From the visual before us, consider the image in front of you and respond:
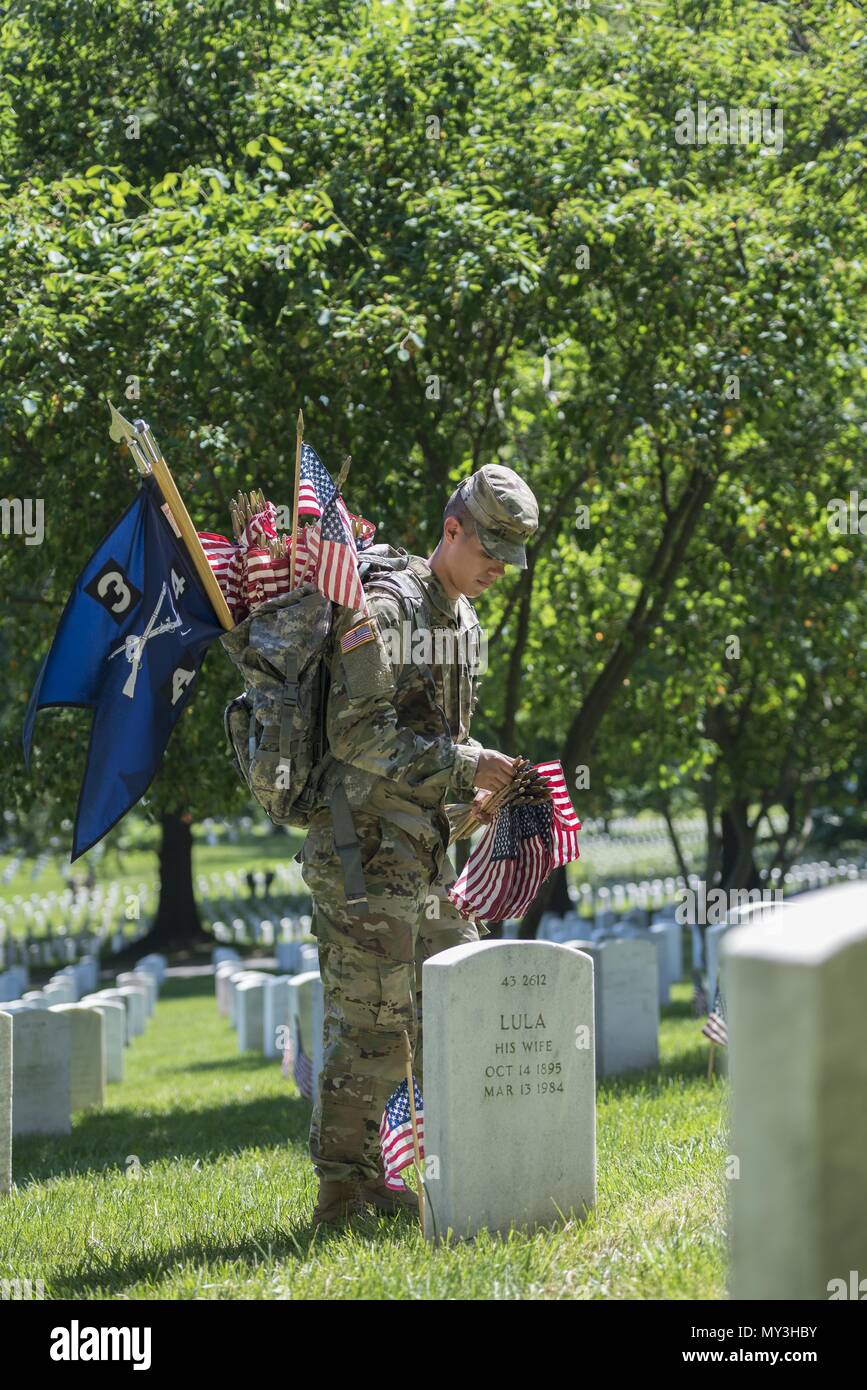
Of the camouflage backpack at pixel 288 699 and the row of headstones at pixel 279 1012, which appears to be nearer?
the camouflage backpack at pixel 288 699

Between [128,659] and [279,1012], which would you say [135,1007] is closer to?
[279,1012]

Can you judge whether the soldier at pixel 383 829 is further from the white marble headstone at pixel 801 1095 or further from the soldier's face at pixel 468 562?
the white marble headstone at pixel 801 1095

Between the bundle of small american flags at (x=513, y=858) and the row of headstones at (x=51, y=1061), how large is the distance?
2083 millimetres

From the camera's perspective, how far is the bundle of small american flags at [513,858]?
6121 mm

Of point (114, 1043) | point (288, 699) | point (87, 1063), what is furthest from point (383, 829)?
point (114, 1043)

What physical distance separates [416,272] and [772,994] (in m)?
7.57

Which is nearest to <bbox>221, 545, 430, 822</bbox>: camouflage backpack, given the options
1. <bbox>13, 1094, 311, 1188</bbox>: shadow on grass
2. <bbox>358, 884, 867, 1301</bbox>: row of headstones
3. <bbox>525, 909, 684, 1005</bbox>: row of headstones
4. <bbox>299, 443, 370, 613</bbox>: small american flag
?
<bbox>299, 443, 370, 613</bbox>: small american flag

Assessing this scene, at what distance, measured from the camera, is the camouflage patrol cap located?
561 centimetres

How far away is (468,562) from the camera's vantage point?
19.0 ft

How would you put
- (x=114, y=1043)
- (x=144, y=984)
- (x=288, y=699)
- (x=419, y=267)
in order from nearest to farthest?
(x=288, y=699) → (x=419, y=267) → (x=114, y=1043) → (x=144, y=984)

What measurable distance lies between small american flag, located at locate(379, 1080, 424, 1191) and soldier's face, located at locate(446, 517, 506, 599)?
1.82 metres

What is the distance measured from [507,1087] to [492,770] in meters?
1.09

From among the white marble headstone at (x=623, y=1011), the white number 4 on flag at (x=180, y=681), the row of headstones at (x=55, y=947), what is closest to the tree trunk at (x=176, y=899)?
the row of headstones at (x=55, y=947)

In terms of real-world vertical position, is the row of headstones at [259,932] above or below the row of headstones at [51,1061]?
below
